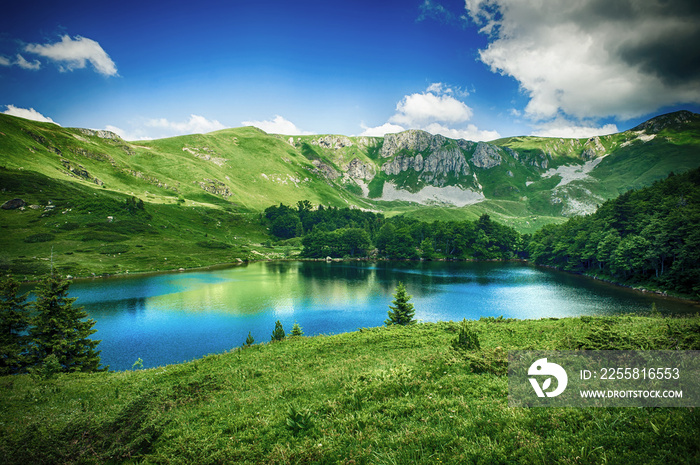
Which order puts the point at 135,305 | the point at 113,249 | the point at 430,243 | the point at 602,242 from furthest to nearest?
1. the point at 430,243
2. the point at 113,249
3. the point at 602,242
4. the point at 135,305

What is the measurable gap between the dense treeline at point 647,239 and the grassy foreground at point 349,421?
75.2 meters

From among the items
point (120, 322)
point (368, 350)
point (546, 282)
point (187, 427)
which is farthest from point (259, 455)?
point (546, 282)

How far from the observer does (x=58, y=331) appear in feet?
91.5

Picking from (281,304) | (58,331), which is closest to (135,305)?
(281,304)

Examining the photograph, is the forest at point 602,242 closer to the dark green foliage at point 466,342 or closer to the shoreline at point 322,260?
the shoreline at point 322,260

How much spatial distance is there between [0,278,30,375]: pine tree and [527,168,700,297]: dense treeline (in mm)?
102619

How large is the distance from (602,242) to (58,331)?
122 metres

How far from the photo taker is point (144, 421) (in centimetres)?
1089

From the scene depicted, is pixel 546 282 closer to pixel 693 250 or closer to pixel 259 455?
pixel 693 250

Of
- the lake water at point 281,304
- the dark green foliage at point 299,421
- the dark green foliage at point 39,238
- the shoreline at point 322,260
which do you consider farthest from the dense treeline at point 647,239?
the dark green foliage at point 39,238

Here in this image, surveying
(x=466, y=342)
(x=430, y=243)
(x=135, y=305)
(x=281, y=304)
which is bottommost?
(x=135, y=305)

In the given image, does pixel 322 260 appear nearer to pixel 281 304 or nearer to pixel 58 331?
pixel 281 304

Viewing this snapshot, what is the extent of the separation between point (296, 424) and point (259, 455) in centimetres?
144

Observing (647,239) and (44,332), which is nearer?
(44,332)
